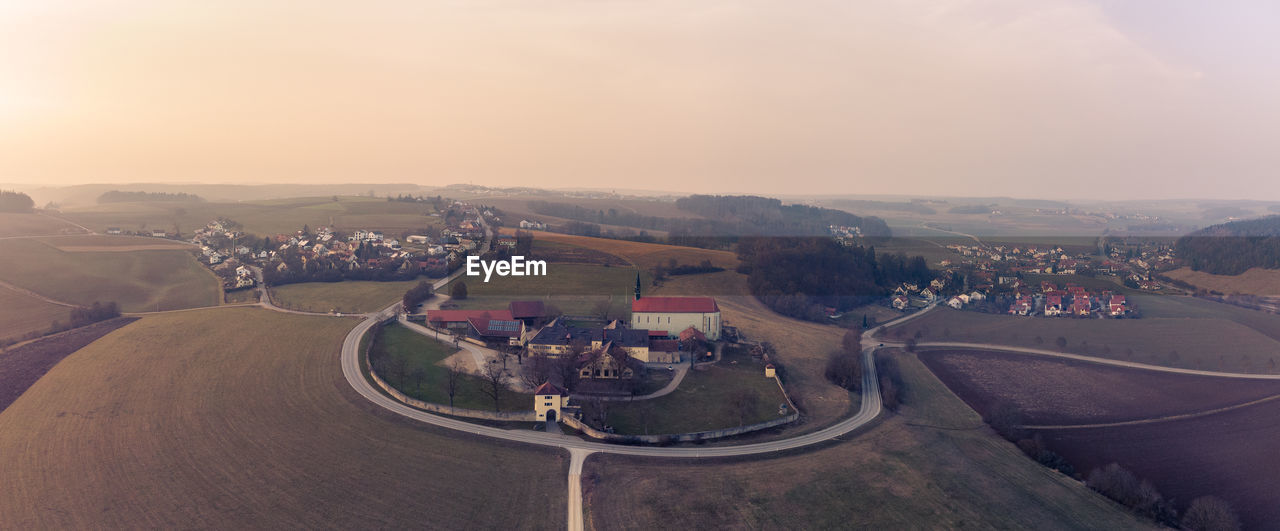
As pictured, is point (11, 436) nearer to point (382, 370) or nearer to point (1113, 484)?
point (382, 370)

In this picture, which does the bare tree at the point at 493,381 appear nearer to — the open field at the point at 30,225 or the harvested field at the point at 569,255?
the harvested field at the point at 569,255

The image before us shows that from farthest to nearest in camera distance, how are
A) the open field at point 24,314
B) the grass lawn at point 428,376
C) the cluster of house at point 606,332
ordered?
the open field at point 24,314, the cluster of house at point 606,332, the grass lawn at point 428,376

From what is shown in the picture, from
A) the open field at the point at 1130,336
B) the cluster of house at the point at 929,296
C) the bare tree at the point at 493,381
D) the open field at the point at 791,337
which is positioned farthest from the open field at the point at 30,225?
the cluster of house at the point at 929,296

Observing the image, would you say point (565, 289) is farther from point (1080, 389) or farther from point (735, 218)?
point (735, 218)

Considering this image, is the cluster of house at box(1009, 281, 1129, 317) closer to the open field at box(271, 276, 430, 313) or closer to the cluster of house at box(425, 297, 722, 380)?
the cluster of house at box(425, 297, 722, 380)

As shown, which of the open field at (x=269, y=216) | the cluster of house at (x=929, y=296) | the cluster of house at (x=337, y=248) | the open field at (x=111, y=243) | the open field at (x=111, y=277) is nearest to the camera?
the open field at (x=111, y=277)

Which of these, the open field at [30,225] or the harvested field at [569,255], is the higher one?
the open field at [30,225]

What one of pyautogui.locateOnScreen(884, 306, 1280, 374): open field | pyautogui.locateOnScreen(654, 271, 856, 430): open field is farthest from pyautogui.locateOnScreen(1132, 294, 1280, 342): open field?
pyautogui.locateOnScreen(654, 271, 856, 430): open field
